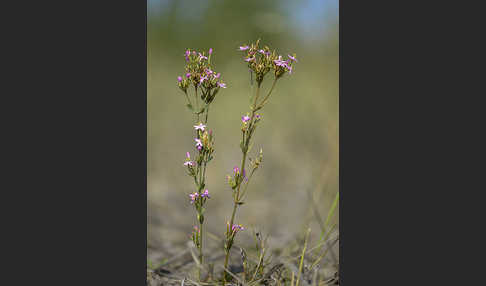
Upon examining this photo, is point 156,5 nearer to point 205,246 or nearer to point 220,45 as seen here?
point 220,45

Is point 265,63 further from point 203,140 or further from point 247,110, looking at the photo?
point 247,110

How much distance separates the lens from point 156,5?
296 cm

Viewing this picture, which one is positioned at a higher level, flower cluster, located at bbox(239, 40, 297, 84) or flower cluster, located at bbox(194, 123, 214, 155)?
flower cluster, located at bbox(239, 40, 297, 84)

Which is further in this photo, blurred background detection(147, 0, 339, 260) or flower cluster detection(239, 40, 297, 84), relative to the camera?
blurred background detection(147, 0, 339, 260)

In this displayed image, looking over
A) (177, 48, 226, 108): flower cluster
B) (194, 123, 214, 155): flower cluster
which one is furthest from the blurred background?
(194, 123, 214, 155): flower cluster

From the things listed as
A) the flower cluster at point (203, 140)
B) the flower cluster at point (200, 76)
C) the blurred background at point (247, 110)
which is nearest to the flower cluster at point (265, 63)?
the flower cluster at point (200, 76)

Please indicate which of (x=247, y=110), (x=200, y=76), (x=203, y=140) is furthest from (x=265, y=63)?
(x=247, y=110)

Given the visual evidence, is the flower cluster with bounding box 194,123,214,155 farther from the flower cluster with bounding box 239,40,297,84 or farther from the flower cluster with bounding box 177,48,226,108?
the flower cluster with bounding box 239,40,297,84

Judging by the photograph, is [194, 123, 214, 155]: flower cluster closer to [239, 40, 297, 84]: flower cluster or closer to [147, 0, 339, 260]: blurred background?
[239, 40, 297, 84]: flower cluster

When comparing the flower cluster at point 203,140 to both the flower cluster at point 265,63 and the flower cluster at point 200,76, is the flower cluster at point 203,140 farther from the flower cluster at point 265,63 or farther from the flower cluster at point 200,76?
the flower cluster at point 265,63

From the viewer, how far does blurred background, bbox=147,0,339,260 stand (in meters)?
3.42

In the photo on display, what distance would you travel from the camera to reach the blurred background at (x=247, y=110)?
3424 millimetres

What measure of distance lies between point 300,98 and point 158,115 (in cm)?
174

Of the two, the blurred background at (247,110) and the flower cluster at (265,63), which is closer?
the flower cluster at (265,63)
